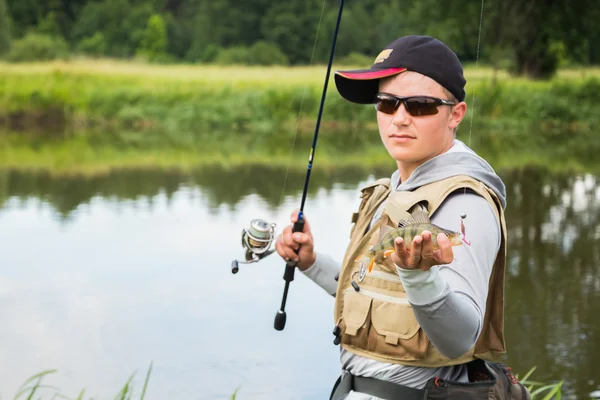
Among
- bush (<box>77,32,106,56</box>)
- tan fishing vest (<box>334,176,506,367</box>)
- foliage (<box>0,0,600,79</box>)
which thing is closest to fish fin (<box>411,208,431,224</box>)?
tan fishing vest (<box>334,176,506,367</box>)

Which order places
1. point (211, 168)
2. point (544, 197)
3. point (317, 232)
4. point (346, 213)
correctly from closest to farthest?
point (317, 232)
point (346, 213)
point (544, 197)
point (211, 168)

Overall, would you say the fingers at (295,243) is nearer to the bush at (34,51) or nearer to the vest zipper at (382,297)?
the vest zipper at (382,297)

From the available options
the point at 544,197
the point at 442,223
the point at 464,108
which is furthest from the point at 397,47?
the point at 544,197

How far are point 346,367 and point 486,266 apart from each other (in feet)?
1.41

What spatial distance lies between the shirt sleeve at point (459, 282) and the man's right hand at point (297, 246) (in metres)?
0.57

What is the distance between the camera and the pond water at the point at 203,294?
6.08 meters

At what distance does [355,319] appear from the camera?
1952mm

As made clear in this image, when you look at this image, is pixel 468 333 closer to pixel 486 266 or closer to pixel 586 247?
pixel 486 266

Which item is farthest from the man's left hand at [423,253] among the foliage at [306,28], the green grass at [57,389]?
the foliage at [306,28]

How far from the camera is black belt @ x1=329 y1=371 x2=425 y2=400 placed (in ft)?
6.25

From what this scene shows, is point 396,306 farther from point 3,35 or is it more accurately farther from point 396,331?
point 3,35

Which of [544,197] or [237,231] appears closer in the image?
[237,231]

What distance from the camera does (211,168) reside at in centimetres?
1598

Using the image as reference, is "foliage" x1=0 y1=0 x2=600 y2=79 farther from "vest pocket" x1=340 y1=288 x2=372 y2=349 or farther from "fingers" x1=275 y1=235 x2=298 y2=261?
"vest pocket" x1=340 y1=288 x2=372 y2=349
